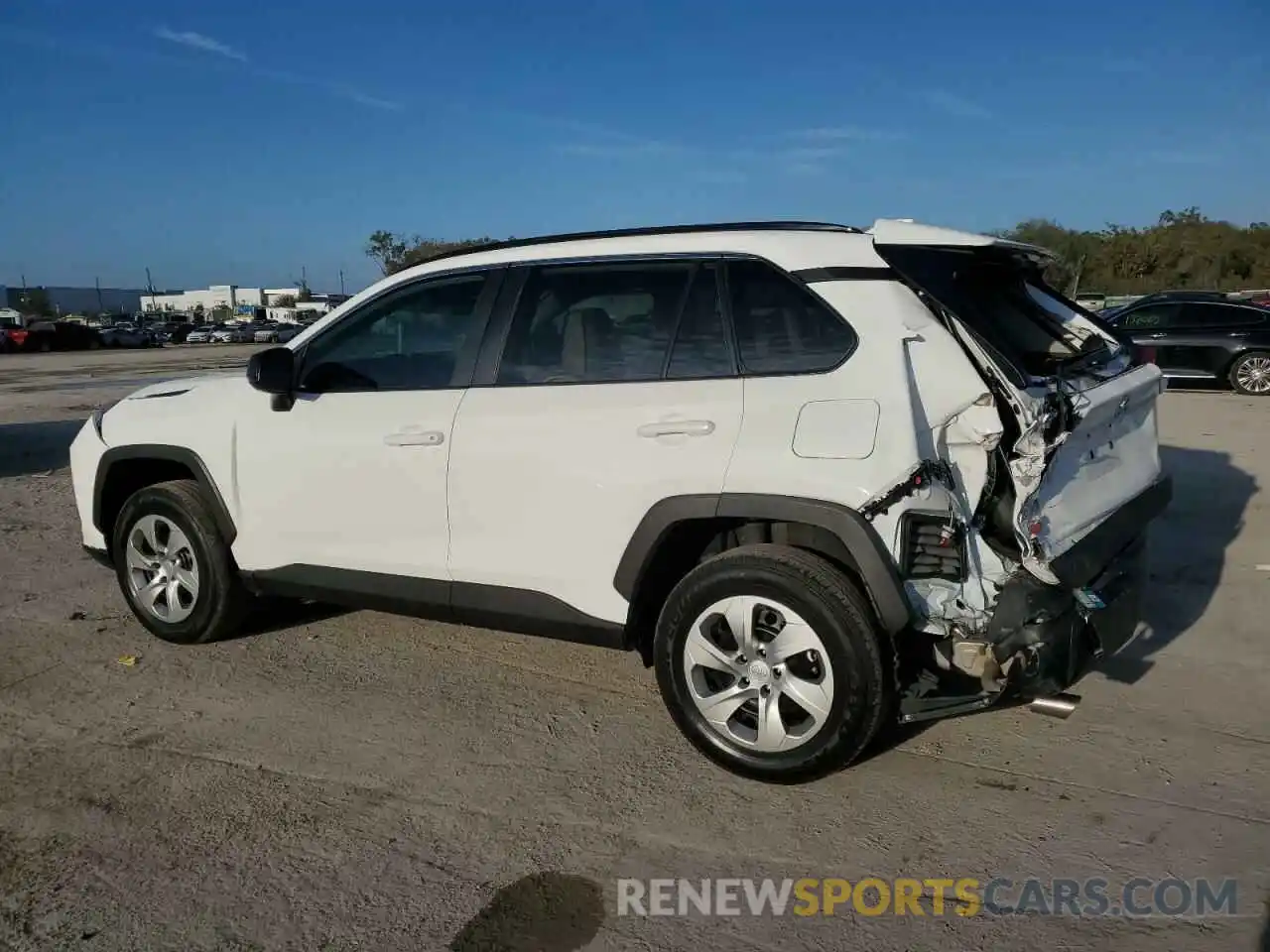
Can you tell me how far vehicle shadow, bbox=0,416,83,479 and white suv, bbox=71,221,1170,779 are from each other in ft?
18.5

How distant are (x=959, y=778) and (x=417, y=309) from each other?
286 cm

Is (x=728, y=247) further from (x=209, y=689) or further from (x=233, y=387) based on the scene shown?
(x=209, y=689)

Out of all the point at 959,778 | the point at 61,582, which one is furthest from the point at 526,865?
the point at 61,582

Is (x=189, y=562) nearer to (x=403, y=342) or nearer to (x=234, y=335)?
(x=403, y=342)

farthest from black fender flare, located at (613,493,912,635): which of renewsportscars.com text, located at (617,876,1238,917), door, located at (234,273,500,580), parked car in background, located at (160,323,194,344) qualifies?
parked car in background, located at (160,323,194,344)

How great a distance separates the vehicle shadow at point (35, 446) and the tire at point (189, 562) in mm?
4419

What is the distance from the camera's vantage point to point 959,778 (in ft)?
11.6

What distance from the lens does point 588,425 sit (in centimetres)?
371

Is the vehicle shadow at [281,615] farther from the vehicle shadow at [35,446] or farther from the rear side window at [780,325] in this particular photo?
the vehicle shadow at [35,446]

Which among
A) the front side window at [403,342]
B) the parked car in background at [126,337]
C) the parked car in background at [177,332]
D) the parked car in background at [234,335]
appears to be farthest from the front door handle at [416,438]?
the parked car in background at [177,332]

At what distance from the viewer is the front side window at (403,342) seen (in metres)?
4.16

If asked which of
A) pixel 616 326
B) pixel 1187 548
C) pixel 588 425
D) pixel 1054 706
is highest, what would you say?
pixel 616 326

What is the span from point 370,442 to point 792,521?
5.99ft

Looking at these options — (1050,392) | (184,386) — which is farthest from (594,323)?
(184,386)
